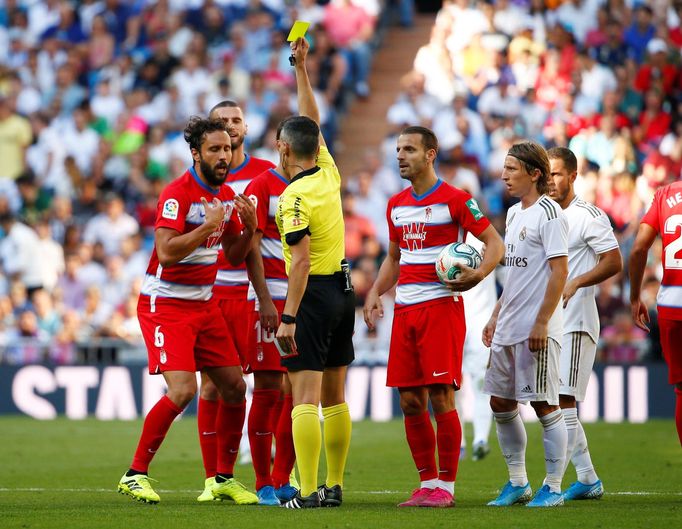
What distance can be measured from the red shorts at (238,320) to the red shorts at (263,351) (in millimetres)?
275

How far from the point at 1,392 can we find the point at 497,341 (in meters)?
11.3

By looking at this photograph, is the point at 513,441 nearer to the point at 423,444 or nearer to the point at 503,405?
the point at 503,405

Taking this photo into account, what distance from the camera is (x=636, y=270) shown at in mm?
9570

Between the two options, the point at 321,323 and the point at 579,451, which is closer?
the point at 321,323

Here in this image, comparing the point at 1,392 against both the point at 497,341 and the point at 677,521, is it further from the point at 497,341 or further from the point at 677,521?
the point at 677,521

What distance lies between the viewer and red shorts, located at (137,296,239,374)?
9008 millimetres

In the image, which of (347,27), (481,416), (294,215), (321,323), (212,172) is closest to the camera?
(294,215)

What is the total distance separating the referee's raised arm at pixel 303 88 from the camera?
9398 millimetres

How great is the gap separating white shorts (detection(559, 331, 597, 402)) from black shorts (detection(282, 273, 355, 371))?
171 cm

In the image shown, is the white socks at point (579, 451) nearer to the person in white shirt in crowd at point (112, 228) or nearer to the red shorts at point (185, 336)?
the red shorts at point (185, 336)

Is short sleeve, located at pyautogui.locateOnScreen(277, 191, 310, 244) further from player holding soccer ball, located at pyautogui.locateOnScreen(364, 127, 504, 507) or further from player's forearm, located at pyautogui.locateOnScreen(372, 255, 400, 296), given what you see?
player's forearm, located at pyautogui.locateOnScreen(372, 255, 400, 296)

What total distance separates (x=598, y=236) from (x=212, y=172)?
9.18 feet

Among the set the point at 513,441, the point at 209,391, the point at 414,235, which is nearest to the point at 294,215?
the point at 414,235

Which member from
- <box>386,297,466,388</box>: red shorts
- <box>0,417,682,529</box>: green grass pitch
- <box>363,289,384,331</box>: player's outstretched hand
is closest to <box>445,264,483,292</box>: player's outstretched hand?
<box>386,297,466,388</box>: red shorts
